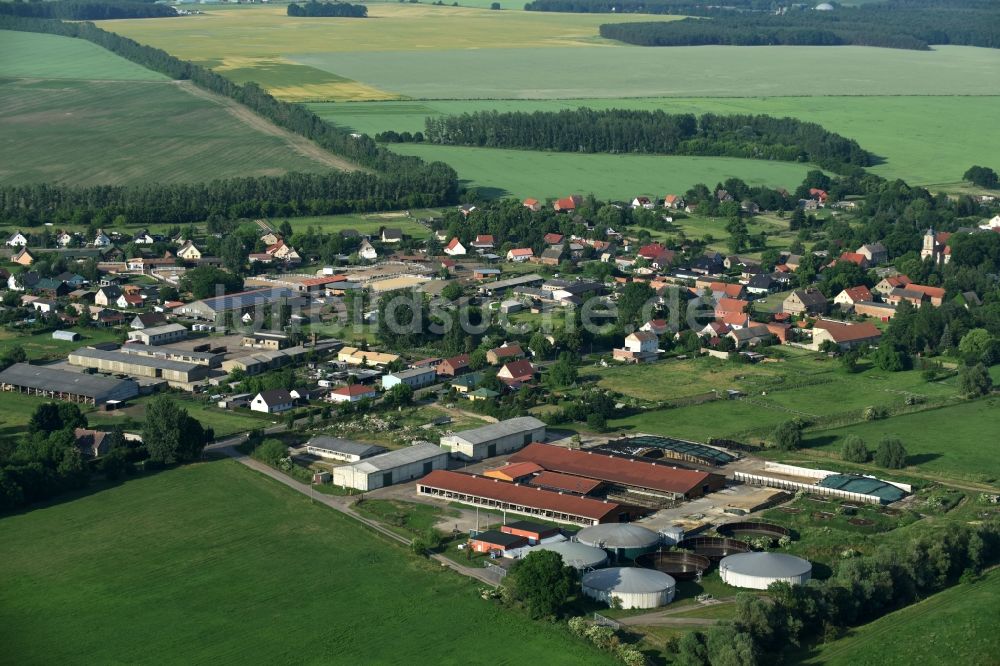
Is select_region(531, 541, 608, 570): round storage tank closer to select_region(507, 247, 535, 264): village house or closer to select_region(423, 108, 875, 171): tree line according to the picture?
select_region(507, 247, 535, 264): village house

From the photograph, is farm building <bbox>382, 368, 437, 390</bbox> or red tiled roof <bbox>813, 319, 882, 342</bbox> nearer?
farm building <bbox>382, 368, 437, 390</bbox>

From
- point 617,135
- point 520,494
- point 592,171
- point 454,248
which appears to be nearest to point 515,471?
point 520,494

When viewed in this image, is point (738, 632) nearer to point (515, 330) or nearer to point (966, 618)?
point (966, 618)

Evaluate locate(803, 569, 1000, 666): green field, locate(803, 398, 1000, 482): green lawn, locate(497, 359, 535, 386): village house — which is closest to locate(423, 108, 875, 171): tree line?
locate(497, 359, 535, 386): village house

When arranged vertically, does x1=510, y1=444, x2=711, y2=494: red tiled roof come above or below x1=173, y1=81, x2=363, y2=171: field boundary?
below

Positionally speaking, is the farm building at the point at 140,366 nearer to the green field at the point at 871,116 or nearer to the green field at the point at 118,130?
the green field at the point at 118,130

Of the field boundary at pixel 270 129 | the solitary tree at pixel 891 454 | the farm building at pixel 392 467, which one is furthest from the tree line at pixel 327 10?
the solitary tree at pixel 891 454
